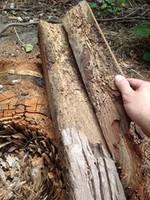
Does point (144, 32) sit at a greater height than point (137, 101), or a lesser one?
greater

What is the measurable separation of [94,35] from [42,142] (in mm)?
656

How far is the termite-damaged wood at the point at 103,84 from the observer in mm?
1877

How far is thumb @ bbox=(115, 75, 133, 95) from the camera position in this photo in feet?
6.50

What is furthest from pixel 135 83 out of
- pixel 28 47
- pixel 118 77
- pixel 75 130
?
pixel 28 47

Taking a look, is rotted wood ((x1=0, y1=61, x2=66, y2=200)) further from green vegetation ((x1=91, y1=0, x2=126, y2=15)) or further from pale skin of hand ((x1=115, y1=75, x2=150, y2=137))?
green vegetation ((x1=91, y1=0, x2=126, y2=15))

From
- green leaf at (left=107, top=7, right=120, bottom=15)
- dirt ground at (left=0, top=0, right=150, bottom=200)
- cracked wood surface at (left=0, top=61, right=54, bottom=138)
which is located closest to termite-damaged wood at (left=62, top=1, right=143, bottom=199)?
cracked wood surface at (left=0, top=61, right=54, bottom=138)

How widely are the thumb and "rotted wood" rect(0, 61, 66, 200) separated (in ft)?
1.22

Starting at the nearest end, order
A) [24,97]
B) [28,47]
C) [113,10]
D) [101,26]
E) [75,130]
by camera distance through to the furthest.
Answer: [75,130] < [24,97] < [28,47] < [101,26] < [113,10]

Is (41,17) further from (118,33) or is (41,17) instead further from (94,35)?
(94,35)

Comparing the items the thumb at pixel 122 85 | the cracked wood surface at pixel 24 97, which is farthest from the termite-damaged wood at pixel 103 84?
the cracked wood surface at pixel 24 97

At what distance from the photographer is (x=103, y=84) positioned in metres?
2.07

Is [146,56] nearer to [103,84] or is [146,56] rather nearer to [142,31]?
[142,31]

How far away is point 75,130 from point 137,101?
31 cm

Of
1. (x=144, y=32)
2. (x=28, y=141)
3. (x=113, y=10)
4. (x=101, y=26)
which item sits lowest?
(x=28, y=141)
